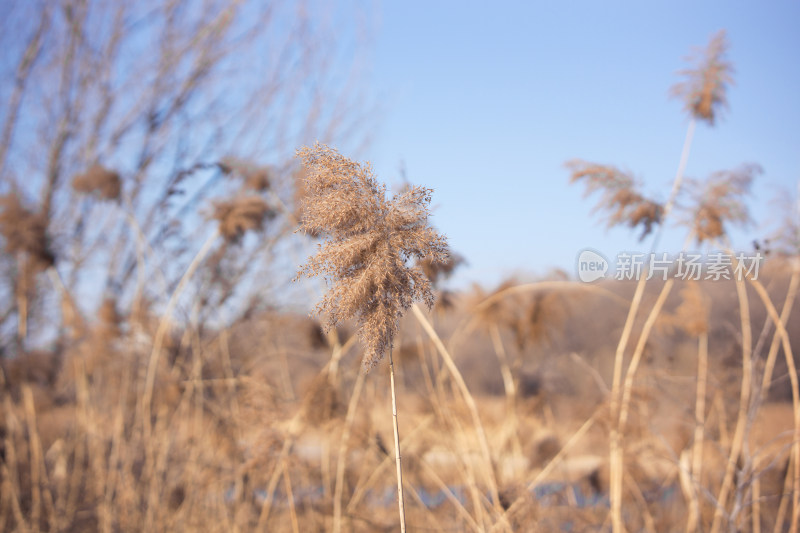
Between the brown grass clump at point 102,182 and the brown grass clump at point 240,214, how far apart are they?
93 centimetres

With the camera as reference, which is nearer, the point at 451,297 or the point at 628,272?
the point at 628,272

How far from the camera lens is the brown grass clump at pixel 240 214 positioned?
3523 millimetres

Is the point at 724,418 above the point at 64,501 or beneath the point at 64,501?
above

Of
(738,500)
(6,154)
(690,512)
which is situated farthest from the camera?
(6,154)

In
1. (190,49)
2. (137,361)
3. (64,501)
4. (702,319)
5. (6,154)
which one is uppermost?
(190,49)

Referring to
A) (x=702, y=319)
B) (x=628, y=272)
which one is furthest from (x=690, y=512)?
(x=628, y=272)

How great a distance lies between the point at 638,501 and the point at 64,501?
4165mm

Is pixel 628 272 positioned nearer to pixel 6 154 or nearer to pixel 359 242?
pixel 359 242

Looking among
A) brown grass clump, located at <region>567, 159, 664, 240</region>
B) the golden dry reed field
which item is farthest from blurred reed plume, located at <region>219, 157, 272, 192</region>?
brown grass clump, located at <region>567, 159, 664, 240</region>

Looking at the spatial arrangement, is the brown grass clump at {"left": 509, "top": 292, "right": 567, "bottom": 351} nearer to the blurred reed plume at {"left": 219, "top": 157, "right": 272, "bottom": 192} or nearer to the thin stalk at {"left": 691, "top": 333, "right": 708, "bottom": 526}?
the thin stalk at {"left": 691, "top": 333, "right": 708, "bottom": 526}

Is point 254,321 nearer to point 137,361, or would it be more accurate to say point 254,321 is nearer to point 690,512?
point 137,361

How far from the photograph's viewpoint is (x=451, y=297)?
3.98m

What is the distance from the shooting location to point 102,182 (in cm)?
411

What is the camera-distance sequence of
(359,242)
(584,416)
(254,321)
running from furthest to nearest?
(254,321) → (584,416) → (359,242)
